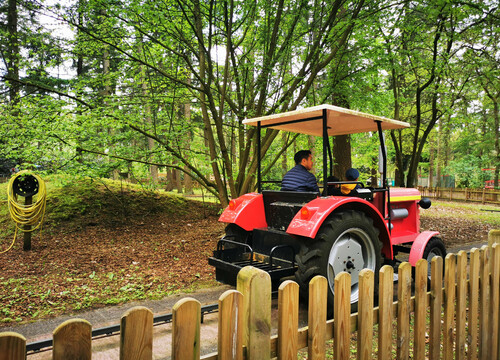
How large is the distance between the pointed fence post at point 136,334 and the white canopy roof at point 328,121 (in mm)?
3129

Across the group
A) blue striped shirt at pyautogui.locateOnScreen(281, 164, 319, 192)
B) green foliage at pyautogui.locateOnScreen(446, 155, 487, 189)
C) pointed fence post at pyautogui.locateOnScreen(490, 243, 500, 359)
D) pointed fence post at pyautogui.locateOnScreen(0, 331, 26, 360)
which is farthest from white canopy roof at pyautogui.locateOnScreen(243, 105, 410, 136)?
green foliage at pyautogui.locateOnScreen(446, 155, 487, 189)

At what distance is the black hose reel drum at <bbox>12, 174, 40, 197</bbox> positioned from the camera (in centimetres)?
625

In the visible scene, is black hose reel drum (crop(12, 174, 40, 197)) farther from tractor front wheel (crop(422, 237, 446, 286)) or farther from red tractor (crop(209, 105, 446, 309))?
tractor front wheel (crop(422, 237, 446, 286))

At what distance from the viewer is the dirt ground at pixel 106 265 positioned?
4.21 meters

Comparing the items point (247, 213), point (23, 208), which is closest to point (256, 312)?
point (247, 213)

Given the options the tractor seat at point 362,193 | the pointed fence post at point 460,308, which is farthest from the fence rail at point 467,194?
the pointed fence post at point 460,308

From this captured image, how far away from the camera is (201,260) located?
600 centimetres

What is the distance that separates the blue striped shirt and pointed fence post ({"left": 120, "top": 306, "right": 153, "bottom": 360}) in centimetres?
333

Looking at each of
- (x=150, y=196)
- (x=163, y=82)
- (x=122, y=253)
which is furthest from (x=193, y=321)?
(x=150, y=196)

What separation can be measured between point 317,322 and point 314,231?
1940 millimetres

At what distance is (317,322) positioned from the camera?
165 cm

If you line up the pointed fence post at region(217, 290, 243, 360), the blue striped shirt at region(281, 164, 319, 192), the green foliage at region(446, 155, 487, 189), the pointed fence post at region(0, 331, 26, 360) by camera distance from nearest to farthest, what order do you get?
the pointed fence post at region(0, 331, 26, 360), the pointed fence post at region(217, 290, 243, 360), the blue striped shirt at region(281, 164, 319, 192), the green foliage at region(446, 155, 487, 189)

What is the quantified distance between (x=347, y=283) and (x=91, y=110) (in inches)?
236

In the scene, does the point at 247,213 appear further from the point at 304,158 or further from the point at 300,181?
the point at 304,158
